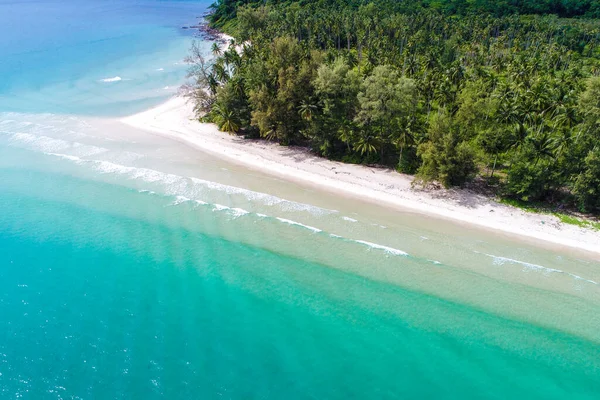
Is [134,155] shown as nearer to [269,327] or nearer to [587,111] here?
[269,327]

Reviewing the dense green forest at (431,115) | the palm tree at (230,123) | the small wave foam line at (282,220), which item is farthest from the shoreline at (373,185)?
the small wave foam line at (282,220)

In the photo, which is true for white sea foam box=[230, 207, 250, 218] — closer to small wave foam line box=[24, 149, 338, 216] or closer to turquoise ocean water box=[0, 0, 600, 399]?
turquoise ocean water box=[0, 0, 600, 399]

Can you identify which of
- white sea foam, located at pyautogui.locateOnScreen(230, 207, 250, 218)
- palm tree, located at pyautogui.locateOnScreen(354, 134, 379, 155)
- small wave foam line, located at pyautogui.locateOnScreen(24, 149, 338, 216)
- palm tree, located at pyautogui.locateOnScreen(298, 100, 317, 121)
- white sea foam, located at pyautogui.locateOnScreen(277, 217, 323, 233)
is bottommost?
white sea foam, located at pyautogui.locateOnScreen(277, 217, 323, 233)

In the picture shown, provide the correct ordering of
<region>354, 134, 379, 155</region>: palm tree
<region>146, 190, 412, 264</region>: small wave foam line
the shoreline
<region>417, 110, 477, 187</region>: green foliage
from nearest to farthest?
<region>146, 190, 412, 264</region>: small wave foam line < the shoreline < <region>417, 110, 477, 187</region>: green foliage < <region>354, 134, 379, 155</region>: palm tree

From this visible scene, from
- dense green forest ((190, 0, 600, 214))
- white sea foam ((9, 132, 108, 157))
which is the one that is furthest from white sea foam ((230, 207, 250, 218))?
white sea foam ((9, 132, 108, 157))

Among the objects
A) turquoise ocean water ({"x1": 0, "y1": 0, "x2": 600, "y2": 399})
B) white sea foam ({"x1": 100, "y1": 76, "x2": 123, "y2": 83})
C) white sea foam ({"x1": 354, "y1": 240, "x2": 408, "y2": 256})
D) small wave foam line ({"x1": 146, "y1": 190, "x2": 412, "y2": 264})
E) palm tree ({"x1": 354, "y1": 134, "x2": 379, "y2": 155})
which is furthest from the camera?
white sea foam ({"x1": 100, "y1": 76, "x2": 123, "y2": 83})

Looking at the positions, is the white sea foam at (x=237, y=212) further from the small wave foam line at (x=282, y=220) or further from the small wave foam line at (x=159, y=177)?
the small wave foam line at (x=159, y=177)
